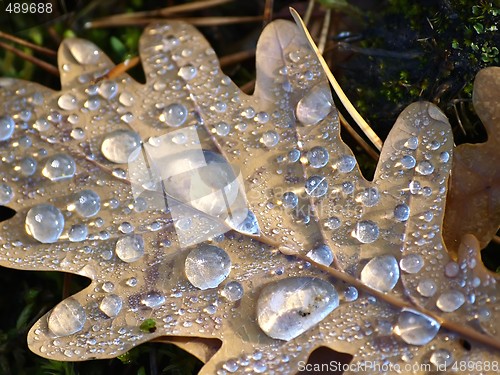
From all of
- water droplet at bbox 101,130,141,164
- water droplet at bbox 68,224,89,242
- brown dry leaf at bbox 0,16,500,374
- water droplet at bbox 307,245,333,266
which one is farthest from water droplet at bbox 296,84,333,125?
water droplet at bbox 68,224,89,242

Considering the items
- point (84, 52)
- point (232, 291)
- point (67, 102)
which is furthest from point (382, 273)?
point (84, 52)

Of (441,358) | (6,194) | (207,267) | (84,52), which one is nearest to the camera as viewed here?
(441,358)

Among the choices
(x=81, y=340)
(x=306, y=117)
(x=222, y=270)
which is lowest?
(x=81, y=340)

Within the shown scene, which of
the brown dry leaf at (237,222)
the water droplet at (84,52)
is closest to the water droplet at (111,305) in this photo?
the brown dry leaf at (237,222)

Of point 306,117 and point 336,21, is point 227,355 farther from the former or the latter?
point 336,21

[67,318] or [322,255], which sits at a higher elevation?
[322,255]

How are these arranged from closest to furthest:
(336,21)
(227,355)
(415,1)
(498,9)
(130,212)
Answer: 1. (227,355)
2. (130,212)
3. (498,9)
4. (415,1)
5. (336,21)

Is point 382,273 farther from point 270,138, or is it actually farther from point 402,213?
point 270,138

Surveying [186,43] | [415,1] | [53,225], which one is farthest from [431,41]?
[53,225]
